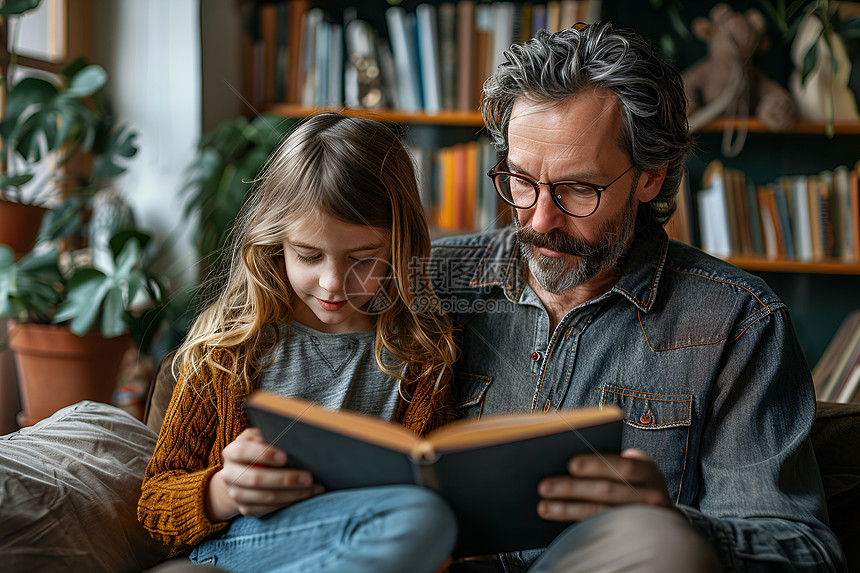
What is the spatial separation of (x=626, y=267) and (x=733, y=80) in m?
1.42

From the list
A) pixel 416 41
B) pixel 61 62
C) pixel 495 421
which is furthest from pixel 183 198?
pixel 495 421

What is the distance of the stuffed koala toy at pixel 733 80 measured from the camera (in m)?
2.28

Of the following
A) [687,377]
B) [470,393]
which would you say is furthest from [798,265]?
[470,393]

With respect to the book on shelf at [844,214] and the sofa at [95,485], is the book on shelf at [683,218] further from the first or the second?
the sofa at [95,485]

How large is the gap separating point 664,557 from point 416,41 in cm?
208

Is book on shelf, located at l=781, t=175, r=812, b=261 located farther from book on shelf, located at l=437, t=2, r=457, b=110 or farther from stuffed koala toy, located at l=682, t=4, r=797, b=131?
book on shelf, located at l=437, t=2, r=457, b=110

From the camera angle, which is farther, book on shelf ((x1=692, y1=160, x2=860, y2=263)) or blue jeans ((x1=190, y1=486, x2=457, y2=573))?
book on shelf ((x1=692, y1=160, x2=860, y2=263))

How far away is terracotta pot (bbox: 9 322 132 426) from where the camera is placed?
71.6 inches

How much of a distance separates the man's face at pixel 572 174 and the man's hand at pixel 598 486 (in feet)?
1.35

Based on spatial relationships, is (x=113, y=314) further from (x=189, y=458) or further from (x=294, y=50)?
(x=294, y=50)

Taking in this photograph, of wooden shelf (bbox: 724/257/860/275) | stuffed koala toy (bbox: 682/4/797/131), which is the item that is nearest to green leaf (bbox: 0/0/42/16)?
stuffed koala toy (bbox: 682/4/797/131)

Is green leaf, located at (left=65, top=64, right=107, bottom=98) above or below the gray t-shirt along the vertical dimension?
above

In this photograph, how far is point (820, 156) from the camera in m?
2.49

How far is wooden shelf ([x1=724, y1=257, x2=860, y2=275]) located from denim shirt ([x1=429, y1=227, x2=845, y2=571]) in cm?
127
